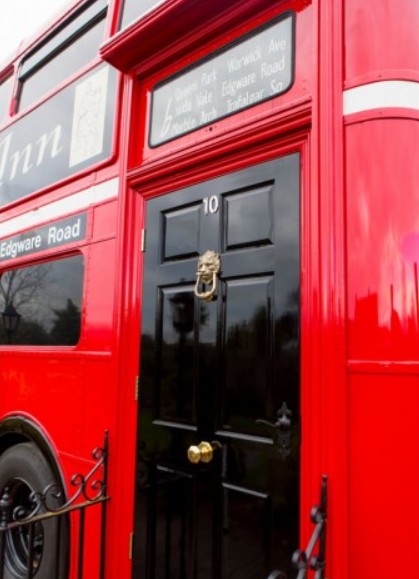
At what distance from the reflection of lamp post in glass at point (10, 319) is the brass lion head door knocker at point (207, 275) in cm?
174

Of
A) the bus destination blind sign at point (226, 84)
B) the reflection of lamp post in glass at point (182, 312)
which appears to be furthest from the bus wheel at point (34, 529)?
the bus destination blind sign at point (226, 84)

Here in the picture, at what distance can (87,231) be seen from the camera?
8.80 feet

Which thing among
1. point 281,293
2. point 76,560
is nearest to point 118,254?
point 281,293

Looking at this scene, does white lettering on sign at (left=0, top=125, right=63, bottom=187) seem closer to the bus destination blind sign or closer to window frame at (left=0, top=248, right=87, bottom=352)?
window frame at (left=0, top=248, right=87, bottom=352)

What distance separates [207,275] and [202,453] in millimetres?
747

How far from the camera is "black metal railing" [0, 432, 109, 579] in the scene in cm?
211

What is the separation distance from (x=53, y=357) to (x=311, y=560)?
187cm

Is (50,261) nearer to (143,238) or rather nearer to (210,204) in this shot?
(143,238)

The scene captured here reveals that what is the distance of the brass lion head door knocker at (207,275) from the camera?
2035 millimetres

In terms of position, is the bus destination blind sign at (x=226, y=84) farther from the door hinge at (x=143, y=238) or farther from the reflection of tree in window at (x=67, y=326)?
the reflection of tree in window at (x=67, y=326)

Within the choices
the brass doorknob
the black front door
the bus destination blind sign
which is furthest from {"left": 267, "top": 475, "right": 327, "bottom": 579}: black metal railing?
the bus destination blind sign

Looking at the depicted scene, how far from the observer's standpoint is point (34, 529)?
243 centimetres

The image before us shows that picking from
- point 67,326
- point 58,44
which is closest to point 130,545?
point 67,326

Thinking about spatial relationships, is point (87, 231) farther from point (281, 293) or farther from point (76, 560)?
point (76, 560)
